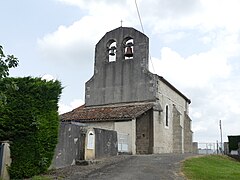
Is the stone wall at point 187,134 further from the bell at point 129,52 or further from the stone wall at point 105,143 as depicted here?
the stone wall at point 105,143

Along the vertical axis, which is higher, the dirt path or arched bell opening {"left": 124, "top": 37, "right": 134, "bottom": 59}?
arched bell opening {"left": 124, "top": 37, "right": 134, "bottom": 59}

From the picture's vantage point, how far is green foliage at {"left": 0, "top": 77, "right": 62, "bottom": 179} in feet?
46.3

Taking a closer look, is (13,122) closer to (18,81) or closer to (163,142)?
(18,81)

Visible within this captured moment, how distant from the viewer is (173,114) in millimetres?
35656

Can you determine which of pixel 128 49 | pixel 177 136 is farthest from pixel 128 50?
pixel 177 136

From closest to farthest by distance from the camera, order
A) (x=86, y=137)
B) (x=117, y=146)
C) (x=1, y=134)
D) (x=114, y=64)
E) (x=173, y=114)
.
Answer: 1. (x=1, y=134)
2. (x=86, y=137)
3. (x=117, y=146)
4. (x=114, y=64)
5. (x=173, y=114)

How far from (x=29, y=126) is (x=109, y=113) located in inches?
585

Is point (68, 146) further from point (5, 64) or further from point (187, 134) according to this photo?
point (187, 134)

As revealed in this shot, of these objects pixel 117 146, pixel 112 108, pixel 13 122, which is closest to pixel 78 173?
pixel 13 122

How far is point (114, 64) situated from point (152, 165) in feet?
54.7

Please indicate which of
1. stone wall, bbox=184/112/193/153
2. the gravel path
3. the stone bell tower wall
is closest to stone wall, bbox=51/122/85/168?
the gravel path

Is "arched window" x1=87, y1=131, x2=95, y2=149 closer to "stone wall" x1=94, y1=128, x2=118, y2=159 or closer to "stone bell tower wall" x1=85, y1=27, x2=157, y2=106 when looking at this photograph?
"stone wall" x1=94, y1=128, x2=118, y2=159

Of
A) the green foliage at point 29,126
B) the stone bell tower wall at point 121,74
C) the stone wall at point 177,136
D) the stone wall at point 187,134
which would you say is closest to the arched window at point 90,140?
the green foliage at point 29,126

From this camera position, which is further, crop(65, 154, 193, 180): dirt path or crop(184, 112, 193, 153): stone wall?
crop(184, 112, 193, 153): stone wall
